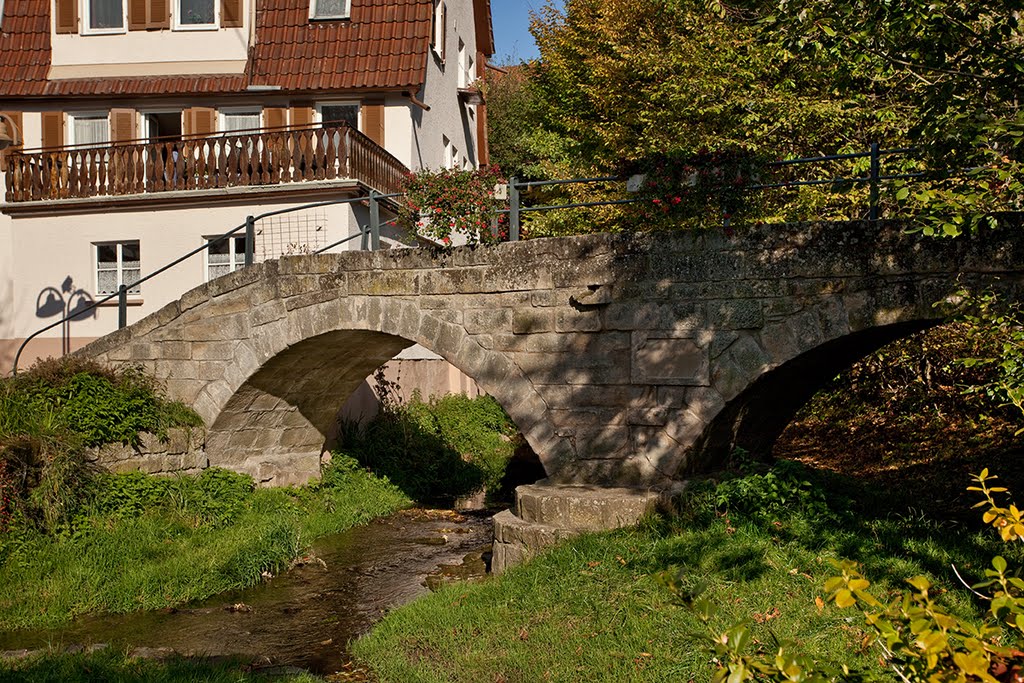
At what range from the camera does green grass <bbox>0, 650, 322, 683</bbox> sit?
21.9ft

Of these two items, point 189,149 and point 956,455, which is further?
point 189,149

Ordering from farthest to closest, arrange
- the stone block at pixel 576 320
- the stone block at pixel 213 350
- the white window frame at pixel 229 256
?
the white window frame at pixel 229 256, the stone block at pixel 213 350, the stone block at pixel 576 320

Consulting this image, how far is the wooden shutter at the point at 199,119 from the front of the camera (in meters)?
19.1

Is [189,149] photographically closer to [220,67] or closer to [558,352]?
[220,67]

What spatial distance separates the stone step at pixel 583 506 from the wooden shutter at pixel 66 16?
15276 mm

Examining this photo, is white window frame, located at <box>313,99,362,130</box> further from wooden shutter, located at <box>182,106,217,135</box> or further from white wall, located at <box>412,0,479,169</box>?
wooden shutter, located at <box>182,106,217,135</box>

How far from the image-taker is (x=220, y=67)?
63.0 ft

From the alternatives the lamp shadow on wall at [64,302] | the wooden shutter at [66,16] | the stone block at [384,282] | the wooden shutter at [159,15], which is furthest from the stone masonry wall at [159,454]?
the wooden shutter at [66,16]

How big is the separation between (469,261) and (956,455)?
21.7 ft

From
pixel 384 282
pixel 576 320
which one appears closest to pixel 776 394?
pixel 576 320

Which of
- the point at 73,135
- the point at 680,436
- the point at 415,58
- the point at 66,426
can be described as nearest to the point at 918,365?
the point at 680,436

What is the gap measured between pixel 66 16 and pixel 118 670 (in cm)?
1643

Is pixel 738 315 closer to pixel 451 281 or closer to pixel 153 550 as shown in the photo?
pixel 451 281

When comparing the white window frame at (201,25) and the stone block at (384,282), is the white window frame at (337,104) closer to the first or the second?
the white window frame at (201,25)
